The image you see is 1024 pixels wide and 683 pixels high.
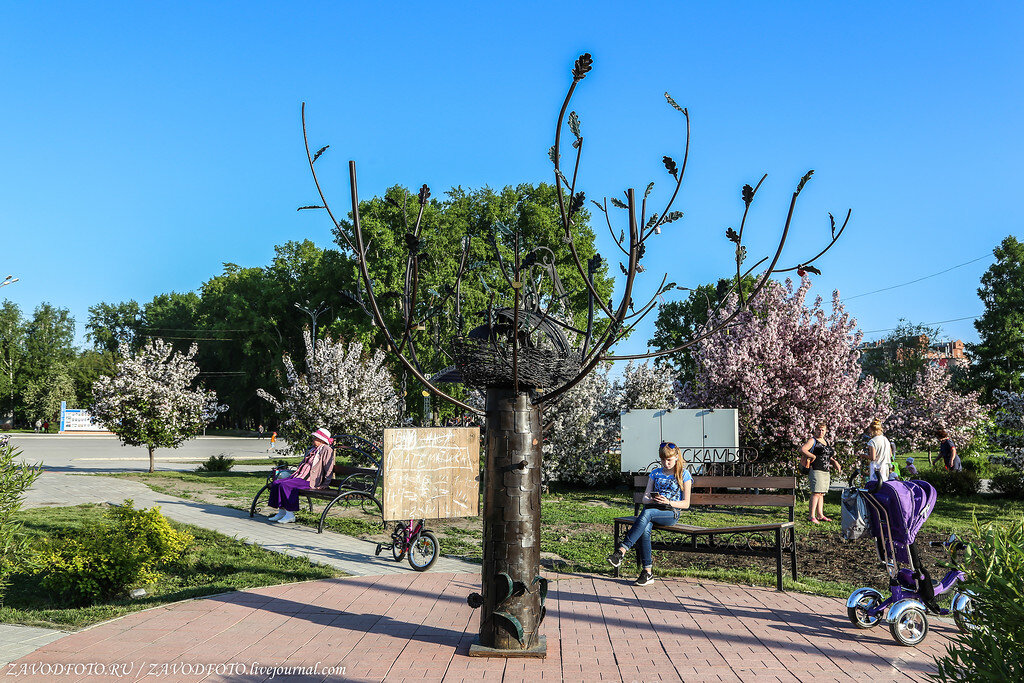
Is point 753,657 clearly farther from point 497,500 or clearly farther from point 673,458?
point 673,458

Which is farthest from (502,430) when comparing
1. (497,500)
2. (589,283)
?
(589,283)

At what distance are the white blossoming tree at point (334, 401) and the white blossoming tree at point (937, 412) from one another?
16.4 meters

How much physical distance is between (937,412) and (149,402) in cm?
2528

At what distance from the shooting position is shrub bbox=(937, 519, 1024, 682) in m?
2.50

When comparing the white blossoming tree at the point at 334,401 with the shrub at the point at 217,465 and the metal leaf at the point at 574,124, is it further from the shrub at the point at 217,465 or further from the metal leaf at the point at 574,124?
the metal leaf at the point at 574,124

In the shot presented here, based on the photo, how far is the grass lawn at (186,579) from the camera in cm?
596

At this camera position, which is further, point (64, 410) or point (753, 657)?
point (64, 410)

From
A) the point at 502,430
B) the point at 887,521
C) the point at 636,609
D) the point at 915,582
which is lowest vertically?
the point at 636,609

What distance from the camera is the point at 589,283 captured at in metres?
4.60

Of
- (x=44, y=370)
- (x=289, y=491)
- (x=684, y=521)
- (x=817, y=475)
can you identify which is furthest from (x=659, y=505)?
(x=44, y=370)

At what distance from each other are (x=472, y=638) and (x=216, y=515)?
7230 mm

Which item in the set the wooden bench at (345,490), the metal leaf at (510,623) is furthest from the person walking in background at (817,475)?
the metal leaf at (510,623)

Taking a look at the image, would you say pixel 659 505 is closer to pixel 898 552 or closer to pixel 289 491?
pixel 898 552

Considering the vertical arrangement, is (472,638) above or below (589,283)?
below
